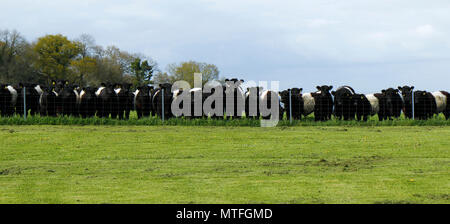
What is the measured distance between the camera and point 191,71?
201ft

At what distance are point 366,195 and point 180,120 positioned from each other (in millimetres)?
12619

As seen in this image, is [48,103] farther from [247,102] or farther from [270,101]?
[270,101]

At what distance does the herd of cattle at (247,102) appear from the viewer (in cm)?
2142

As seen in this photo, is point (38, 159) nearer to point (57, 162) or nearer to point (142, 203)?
point (57, 162)

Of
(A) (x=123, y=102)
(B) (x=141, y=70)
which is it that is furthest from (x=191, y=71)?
(A) (x=123, y=102)

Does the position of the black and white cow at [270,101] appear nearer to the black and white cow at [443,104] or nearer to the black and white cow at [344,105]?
the black and white cow at [344,105]

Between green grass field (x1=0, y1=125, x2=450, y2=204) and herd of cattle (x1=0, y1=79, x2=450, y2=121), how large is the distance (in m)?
4.23

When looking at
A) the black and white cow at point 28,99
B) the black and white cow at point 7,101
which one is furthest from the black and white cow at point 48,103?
the black and white cow at point 7,101

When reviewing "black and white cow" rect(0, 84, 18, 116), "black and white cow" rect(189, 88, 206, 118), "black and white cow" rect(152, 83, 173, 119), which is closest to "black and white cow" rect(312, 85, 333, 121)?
"black and white cow" rect(189, 88, 206, 118)

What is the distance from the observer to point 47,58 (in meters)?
60.2

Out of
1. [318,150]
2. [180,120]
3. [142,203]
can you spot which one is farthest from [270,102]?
A: [142,203]

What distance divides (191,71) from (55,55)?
15918 millimetres

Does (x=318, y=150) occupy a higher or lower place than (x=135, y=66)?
lower

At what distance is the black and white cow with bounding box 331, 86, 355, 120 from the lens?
21406 millimetres
